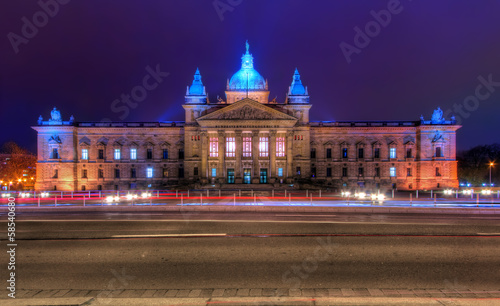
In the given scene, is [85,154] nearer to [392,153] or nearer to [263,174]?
[263,174]

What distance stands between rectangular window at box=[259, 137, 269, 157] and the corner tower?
501 inches

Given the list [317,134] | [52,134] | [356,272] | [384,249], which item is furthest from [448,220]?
[52,134]

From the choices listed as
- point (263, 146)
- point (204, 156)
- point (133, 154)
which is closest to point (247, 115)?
point (263, 146)

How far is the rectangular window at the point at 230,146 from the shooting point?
192 feet

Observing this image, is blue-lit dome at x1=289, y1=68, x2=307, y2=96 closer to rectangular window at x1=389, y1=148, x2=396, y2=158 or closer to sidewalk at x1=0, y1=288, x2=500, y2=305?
rectangular window at x1=389, y1=148, x2=396, y2=158

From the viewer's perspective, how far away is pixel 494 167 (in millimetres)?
88375

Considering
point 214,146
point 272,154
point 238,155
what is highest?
point 214,146

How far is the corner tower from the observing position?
68562 mm

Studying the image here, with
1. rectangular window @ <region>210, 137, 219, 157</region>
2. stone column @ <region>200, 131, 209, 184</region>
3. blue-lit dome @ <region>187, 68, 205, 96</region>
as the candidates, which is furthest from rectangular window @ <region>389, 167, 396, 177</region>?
blue-lit dome @ <region>187, 68, 205, 96</region>

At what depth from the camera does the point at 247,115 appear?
5738 cm

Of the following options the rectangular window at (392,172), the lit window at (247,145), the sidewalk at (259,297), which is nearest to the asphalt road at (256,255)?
the sidewalk at (259,297)

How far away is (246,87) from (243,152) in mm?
17627

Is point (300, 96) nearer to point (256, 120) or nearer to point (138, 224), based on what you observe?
point (256, 120)

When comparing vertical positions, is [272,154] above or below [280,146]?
below
